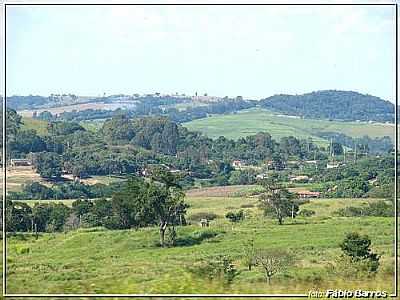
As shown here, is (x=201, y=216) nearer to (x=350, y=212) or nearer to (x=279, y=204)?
(x=279, y=204)

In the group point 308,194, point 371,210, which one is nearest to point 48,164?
point 308,194

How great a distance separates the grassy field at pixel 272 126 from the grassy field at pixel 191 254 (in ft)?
45.6

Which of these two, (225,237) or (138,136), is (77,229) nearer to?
(225,237)

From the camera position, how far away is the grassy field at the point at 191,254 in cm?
509

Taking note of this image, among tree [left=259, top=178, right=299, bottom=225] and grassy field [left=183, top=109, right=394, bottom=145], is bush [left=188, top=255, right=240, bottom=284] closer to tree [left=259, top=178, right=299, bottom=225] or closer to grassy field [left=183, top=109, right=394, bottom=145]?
tree [left=259, top=178, right=299, bottom=225]

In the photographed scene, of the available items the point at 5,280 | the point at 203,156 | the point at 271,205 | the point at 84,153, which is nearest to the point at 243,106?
the point at 203,156

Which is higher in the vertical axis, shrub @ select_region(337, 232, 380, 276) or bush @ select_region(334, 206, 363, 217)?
shrub @ select_region(337, 232, 380, 276)

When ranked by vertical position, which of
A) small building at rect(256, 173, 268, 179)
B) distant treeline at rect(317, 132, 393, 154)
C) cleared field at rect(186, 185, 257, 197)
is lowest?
cleared field at rect(186, 185, 257, 197)

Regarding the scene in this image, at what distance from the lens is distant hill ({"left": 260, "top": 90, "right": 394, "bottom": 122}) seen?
44.6 meters

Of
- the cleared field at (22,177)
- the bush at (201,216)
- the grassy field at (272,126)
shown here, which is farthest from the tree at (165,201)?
the grassy field at (272,126)

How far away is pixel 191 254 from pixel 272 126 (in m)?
36.1

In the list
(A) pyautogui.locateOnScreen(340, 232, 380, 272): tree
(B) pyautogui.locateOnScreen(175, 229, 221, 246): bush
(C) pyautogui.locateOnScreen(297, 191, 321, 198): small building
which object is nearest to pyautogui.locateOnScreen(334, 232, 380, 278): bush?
(A) pyautogui.locateOnScreen(340, 232, 380, 272): tree

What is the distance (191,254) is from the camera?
45.6 ft

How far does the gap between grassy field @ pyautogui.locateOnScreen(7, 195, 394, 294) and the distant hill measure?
55.7ft
